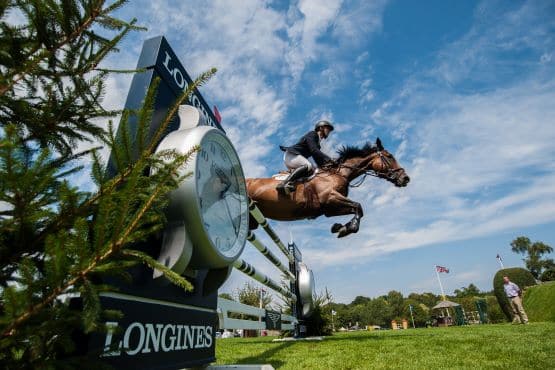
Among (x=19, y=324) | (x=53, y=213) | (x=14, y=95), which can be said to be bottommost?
(x=19, y=324)

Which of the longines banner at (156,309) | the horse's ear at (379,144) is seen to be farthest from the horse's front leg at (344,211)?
the longines banner at (156,309)

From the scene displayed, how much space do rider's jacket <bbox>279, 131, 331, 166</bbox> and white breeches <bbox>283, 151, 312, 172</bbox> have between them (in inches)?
3.3

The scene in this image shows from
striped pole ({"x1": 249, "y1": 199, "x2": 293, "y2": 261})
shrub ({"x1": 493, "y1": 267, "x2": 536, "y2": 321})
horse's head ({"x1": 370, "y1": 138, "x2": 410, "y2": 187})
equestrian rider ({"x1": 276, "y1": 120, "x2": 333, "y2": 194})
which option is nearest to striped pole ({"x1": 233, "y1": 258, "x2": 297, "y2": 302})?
striped pole ({"x1": 249, "y1": 199, "x2": 293, "y2": 261})

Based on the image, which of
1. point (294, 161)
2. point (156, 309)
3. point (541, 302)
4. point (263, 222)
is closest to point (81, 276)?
point (156, 309)

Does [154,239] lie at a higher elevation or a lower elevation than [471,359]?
higher

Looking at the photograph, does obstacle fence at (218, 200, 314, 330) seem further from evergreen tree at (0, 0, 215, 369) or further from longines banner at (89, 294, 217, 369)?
evergreen tree at (0, 0, 215, 369)

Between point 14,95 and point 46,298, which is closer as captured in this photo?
point 46,298

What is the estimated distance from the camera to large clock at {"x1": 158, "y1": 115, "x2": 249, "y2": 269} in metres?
1.23

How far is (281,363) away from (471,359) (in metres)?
1.81

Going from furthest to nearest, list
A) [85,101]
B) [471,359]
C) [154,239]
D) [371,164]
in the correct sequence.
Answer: [371,164]
[471,359]
[154,239]
[85,101]

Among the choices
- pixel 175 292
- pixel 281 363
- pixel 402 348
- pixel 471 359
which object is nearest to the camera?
pixel 175 292

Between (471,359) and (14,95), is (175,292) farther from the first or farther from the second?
(471,359)

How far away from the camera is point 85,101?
3.81 feet

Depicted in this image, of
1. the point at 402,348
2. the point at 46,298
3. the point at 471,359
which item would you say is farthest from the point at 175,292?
the point at 402,348
